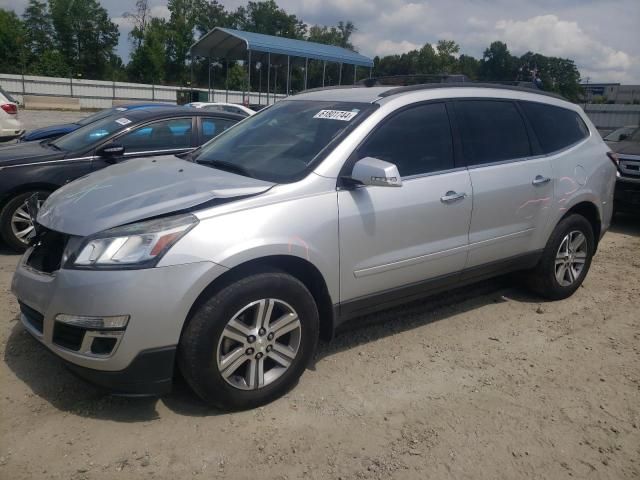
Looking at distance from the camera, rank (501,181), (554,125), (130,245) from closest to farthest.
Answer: (130,245) < (501,181) < (554,125)

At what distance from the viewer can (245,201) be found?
2965 millimetres

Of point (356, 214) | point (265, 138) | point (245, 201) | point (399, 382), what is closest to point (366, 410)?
point (399, 382)

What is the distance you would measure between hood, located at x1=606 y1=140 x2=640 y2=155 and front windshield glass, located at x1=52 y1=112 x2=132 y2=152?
7.39m

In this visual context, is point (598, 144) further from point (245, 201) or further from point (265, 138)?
point (245, 201)

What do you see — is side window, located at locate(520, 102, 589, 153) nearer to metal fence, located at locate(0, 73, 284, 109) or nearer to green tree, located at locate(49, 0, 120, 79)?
metal fence, located at locate(0, 73, 284, 109)

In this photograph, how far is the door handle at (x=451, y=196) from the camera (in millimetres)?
3715

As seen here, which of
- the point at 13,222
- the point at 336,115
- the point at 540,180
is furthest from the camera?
the point at 13,222

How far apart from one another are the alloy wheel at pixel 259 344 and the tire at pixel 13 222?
12.2ft

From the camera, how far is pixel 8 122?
11805mm

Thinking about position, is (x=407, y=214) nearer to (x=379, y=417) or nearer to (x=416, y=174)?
(x=416, y=174)

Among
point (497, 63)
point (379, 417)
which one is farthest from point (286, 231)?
point (497, 63)

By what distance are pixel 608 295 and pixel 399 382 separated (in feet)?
9.43

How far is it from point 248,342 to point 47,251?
1221 mm

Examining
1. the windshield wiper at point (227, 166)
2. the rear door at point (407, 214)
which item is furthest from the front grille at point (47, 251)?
the rear door at point (407, 214)
